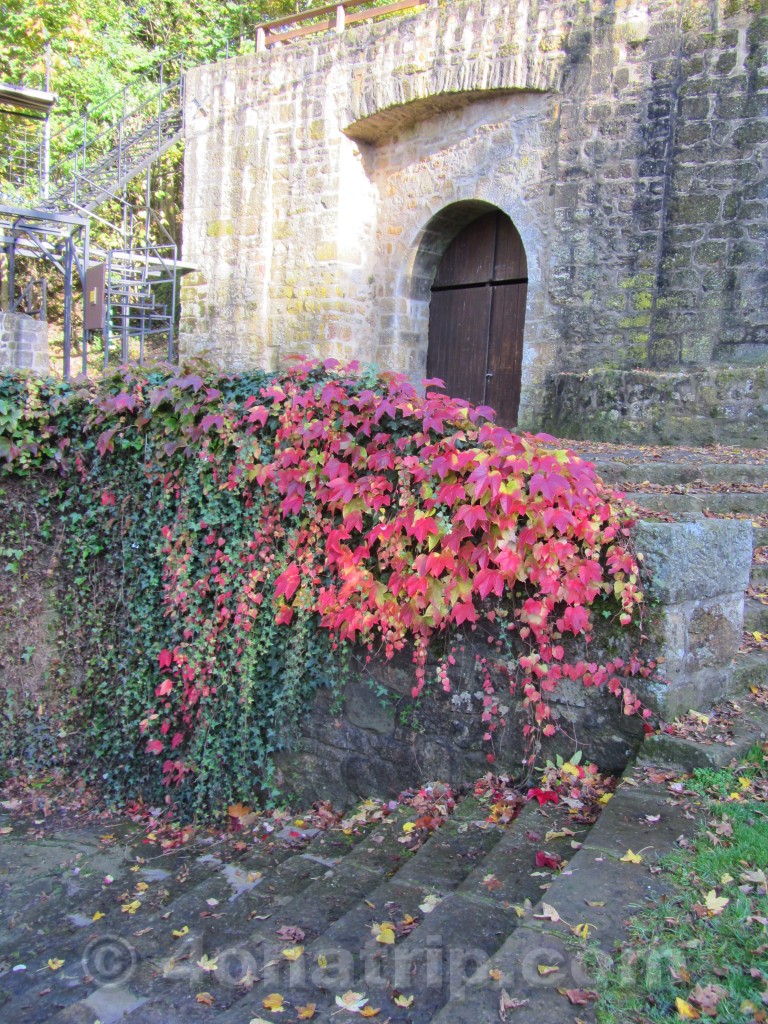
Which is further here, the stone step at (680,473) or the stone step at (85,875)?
the stone step at (680,473)

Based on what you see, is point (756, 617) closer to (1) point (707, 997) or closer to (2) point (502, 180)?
(1) point (707, 997)

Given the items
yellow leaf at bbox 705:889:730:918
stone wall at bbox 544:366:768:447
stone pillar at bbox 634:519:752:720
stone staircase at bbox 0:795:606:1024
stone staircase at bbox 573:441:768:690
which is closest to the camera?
yellow leaf at bbox 705:889:730:918

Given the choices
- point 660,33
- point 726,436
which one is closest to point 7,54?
point 660,33

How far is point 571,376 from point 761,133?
246 cm

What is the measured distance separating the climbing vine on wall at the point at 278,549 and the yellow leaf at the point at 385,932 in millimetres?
1061

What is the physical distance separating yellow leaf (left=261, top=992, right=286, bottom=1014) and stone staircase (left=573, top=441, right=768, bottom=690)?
224 cm

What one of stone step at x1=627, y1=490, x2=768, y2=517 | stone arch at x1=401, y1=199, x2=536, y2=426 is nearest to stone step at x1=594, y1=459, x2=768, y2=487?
stone step at x1=627, y1=490, x2=768, y2=517

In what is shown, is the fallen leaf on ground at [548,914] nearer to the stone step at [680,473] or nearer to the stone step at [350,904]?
the stone step at [350,904]

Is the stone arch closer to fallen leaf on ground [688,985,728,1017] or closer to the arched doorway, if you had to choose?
the arched doorway

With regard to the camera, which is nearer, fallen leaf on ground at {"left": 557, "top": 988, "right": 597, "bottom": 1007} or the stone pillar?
fallen leaf on ground at {"left": 557, "top": 988, "right": 597, "bottom": 1007}

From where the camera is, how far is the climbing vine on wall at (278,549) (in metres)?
3.18

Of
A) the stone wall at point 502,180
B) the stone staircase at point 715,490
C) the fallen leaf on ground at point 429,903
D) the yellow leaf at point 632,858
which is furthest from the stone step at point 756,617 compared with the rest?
the stone wall at point 502,180

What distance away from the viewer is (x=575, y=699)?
328 centimetres

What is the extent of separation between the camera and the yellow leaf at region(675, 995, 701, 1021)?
1.79m
